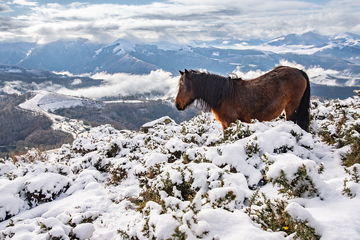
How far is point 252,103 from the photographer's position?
372 inches

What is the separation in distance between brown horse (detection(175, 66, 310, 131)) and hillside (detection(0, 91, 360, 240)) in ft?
3.51

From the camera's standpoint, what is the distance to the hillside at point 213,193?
3373mm

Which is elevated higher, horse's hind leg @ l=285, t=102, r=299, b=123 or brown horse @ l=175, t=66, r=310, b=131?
brown horse @ l=175, t=66, r=310, b=131

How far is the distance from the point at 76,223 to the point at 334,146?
6.27 metres

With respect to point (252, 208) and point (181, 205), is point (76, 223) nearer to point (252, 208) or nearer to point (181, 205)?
point (181, 205)

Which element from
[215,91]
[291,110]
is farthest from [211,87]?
[291,110]

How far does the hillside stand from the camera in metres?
3.37

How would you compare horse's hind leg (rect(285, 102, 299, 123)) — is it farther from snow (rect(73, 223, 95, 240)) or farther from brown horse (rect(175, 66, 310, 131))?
snow (rect(73, 223, 95, 240))

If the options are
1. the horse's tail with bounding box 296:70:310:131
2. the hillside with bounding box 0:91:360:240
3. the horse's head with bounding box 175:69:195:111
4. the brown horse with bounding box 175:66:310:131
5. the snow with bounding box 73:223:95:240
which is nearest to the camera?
the hillside with bounding box 0:91:360:240

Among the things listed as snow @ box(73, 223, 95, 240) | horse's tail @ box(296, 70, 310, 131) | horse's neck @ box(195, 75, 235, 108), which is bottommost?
snow @ box(73, 223, 95, 240)

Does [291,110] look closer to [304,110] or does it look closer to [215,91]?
[304,110]

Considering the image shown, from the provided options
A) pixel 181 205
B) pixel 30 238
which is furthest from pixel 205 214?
pixel 30 238

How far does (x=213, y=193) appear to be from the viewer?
407 centimetres

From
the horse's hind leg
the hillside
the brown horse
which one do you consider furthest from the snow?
the horse's hind leg
